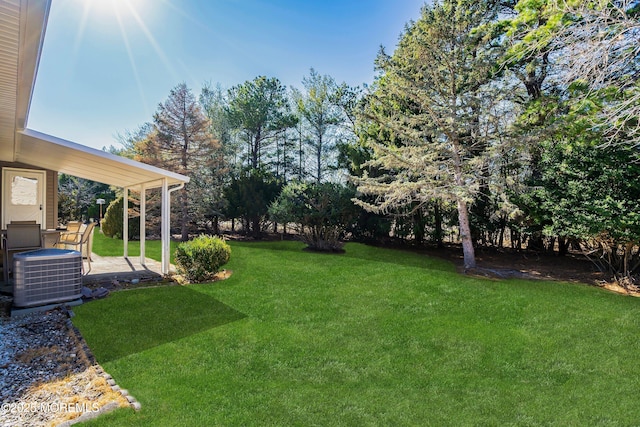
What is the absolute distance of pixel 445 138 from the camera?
408 inches

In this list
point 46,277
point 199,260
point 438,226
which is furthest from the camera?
point 438,226

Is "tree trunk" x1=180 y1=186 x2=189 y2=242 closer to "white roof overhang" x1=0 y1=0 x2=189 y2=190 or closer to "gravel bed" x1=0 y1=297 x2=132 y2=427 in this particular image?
"white roof overhang" x1=0 y1=0 x2=189 y2=190

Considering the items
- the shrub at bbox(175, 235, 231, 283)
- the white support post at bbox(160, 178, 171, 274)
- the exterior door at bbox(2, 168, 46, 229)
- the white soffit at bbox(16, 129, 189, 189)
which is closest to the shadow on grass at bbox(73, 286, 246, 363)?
the shrub at bbox(175, 235, 231, 283)

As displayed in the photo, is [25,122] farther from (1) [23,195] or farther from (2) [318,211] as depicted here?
(2) [318,211]

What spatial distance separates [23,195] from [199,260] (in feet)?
19.7

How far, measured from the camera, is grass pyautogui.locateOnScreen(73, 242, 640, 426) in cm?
305

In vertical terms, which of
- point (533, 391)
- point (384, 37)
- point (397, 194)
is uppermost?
point (384, 37)

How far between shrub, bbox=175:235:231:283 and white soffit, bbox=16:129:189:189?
164 centimetres

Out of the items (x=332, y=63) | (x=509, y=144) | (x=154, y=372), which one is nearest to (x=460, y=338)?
(x=154, y=372)

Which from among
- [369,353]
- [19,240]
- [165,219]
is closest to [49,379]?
[369,353]

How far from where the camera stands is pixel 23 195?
29.9 ft

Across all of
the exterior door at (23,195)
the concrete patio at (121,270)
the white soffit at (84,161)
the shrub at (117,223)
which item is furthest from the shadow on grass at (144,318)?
the shrub at (117,223)

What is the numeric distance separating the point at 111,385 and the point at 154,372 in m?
0.40

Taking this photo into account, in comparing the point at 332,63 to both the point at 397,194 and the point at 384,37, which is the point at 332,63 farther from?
the point at 397,194
